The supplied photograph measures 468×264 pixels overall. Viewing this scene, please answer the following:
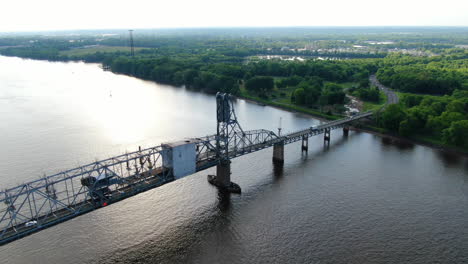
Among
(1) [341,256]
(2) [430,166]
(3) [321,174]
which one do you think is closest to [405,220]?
(1) [341,256]

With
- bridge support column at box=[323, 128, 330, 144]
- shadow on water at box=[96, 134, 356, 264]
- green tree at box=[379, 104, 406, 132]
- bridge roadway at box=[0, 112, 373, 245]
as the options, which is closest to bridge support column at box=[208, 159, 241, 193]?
shadow on water at box=[96, 134, 356, 264]

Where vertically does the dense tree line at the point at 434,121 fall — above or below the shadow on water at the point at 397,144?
above

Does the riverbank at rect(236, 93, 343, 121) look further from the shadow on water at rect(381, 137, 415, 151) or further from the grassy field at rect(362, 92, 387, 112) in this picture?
the shadow on water at rect(381, 137, 415, 151)

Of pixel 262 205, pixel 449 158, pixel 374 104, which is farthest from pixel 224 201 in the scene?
pixel 374 104

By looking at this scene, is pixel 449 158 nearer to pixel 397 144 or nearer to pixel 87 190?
pixel 397 144

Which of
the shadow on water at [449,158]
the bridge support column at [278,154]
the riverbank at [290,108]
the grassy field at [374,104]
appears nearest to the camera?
the bridge support column at [278,154]

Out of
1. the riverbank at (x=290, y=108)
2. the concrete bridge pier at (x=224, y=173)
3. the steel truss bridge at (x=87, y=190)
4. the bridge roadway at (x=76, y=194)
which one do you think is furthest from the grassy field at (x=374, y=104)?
the concrete bridge pier at (x=224, y=173)

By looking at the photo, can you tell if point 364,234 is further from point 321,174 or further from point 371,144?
point 371,144

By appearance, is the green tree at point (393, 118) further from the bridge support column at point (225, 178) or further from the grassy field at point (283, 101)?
the bridge support column at point (225, 178)
